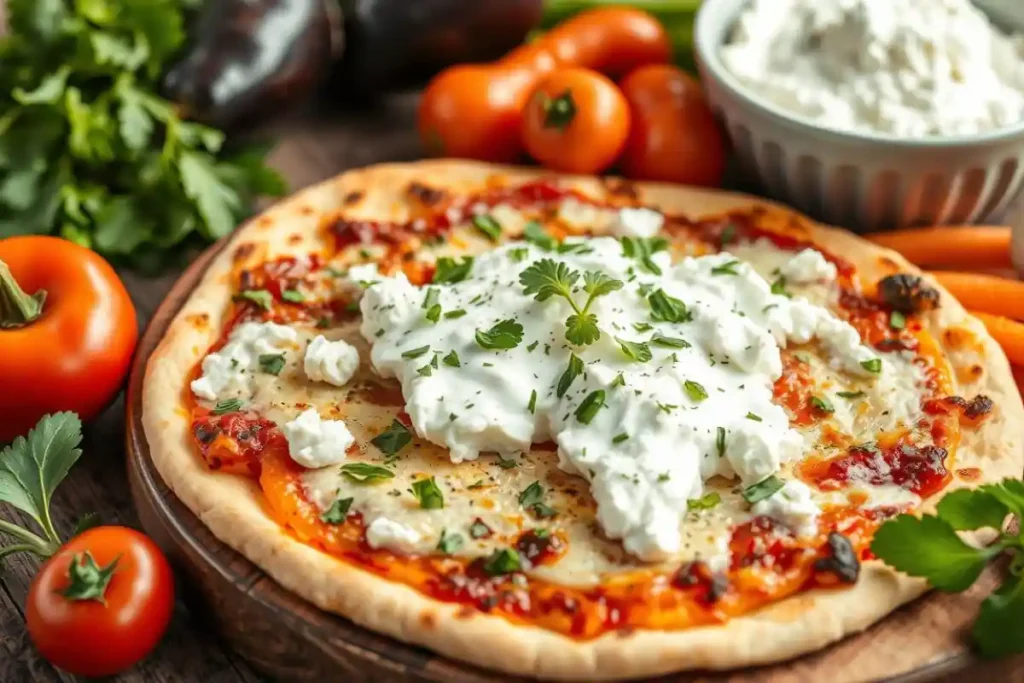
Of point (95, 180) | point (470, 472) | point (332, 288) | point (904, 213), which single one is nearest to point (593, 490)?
point (470, 472)

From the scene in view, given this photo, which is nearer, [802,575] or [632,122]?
[802,575]

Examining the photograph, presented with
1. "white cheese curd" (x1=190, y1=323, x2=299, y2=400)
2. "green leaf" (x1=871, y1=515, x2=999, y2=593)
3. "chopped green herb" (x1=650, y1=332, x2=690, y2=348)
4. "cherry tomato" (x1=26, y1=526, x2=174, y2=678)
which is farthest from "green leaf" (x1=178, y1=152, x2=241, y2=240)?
"green leaf" (x1=871, y1=515, x2=999, y2=593)

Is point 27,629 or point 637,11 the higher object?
point 637,11

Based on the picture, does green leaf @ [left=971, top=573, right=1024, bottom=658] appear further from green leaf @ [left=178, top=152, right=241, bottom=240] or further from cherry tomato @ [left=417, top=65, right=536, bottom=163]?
green leaf @ [left=178, top=152, right=241, bottom=240]

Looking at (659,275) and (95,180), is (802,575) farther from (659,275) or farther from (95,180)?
(95,180)

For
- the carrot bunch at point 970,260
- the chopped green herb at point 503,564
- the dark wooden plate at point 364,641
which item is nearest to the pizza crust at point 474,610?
the dark wooden plate at point 364,641

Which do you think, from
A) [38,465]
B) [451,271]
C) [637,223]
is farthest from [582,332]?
[38,465]

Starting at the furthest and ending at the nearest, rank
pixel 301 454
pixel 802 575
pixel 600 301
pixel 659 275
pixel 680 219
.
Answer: pixel 680 219 < pixel 659 275 < pixel 600 301 < pixel 301 454 < pixel 802 575
